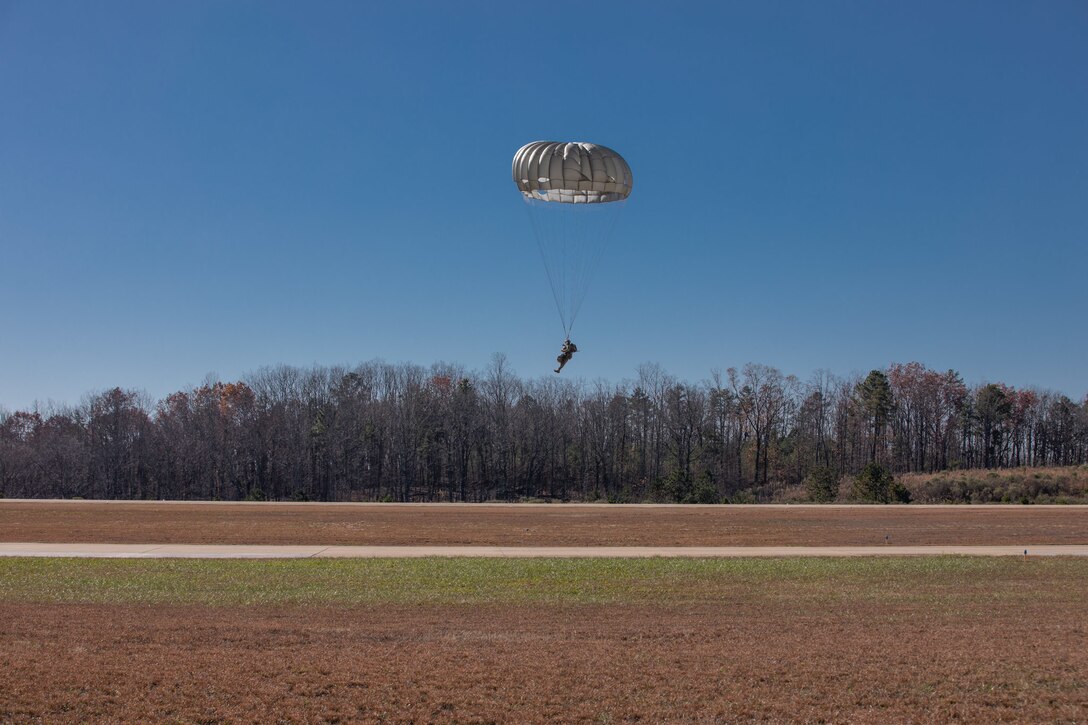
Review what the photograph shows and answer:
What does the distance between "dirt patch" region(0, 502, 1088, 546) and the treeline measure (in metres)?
36.0

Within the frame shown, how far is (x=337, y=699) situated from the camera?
332 inches

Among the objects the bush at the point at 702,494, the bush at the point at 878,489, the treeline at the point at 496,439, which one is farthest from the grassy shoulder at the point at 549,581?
the treeline at the point at 496,439

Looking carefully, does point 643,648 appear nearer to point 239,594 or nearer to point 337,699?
point 337,699

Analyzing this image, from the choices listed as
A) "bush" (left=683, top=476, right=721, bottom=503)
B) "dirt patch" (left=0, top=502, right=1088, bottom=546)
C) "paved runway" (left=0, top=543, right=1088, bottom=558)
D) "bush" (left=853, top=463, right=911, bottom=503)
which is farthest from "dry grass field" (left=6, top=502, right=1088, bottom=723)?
"bush" (left=683, top=476, right=721, bottom=503)

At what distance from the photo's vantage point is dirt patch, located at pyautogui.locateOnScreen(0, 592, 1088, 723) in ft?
26.8

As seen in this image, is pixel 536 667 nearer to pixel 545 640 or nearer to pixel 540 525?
pixel 545 640

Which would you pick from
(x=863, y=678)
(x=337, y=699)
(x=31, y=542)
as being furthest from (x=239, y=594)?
(x=31, y=542)

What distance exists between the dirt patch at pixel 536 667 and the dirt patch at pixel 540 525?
12311 mm

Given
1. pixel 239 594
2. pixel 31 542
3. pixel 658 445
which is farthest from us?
pixel 658 445

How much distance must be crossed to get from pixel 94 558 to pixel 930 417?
78544 millimetres

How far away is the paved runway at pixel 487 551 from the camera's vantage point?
21.5m

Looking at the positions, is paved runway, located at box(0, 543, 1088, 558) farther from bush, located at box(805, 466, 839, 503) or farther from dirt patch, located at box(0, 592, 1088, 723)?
bush, located at box(805, 466, 839, 503)

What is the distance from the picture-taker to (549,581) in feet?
55.7

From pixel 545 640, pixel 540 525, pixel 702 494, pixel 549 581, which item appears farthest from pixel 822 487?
pixel 545 640
